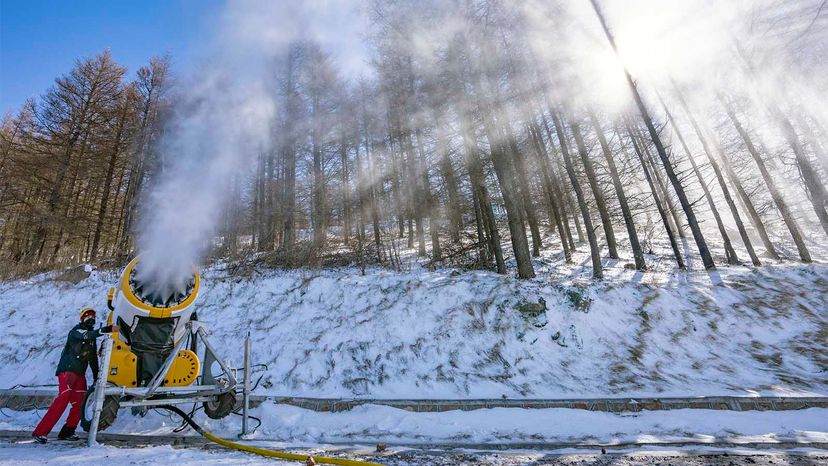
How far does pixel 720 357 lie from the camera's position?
794 cm

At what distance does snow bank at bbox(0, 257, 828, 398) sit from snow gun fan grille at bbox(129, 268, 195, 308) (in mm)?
2903

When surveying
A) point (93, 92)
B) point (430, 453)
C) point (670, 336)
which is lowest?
point (430, 453)

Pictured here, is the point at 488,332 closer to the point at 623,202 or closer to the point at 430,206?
the point at 430,206

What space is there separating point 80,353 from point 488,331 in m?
7.42

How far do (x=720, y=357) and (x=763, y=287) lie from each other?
4822mm

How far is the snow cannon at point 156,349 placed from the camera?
15.3ft

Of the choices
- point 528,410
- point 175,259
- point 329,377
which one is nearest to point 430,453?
point 528,410

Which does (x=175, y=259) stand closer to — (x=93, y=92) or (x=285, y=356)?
(x=285, y=356)

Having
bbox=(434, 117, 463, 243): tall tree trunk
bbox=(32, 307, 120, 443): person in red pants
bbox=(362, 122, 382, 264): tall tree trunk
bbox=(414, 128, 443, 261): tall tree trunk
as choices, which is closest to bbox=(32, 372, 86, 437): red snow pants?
bbox=(32, 307, 120, 443): person in red pants

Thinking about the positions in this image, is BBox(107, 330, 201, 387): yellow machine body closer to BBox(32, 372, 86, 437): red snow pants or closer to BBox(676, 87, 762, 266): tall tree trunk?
BBox(32, 372, 86, 437): red snow pants

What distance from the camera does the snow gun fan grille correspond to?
4.78 meters

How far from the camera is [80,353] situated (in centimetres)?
508

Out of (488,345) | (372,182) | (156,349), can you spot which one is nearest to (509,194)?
(488,345)

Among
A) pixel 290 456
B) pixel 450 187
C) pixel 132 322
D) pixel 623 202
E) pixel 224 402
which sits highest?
pixel 450 187
